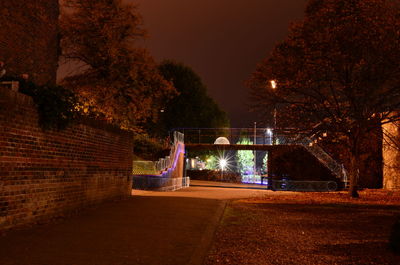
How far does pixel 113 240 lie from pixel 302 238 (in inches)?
155

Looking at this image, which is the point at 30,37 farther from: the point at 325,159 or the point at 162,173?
the point at 325,159

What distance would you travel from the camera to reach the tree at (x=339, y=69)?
17.8 metres

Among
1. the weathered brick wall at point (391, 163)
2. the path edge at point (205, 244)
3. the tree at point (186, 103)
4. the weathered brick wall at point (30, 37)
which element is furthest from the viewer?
the tree at point (186, 103)

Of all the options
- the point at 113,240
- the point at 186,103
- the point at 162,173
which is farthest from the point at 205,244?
the point at 186,103

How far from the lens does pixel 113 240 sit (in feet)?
25.3

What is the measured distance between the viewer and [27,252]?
21.2ft

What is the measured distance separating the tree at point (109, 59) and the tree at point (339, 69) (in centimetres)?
726

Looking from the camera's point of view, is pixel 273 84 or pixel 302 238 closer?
pixel 302 238

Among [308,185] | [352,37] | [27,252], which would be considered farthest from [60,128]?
[308,185]

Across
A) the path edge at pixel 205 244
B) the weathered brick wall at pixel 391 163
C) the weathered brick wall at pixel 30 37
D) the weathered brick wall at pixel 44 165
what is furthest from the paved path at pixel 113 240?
the weathered brick wall at pixel 391 163

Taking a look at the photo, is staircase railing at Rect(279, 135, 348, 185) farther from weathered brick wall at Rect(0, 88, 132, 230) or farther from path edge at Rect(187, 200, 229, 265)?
path edge at Rect(187, 200, 229, 265)

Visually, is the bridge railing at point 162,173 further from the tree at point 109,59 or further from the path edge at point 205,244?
the path edge at point 205,244

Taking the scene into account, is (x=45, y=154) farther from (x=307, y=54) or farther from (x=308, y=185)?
(x=308, y=185)

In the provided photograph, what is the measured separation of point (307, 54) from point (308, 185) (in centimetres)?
1292
